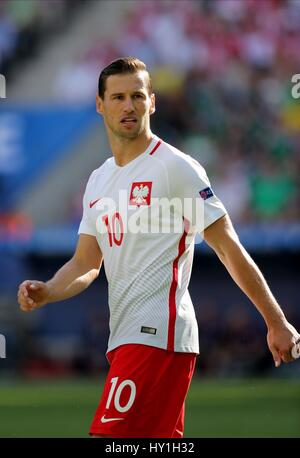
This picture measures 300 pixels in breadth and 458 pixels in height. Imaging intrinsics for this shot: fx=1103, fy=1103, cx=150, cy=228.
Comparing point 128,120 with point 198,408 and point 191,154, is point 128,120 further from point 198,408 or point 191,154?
point 191,154

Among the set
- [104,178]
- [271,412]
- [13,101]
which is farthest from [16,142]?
[104,178]

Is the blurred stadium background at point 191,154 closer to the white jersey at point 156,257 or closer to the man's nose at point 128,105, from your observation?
the white jersey at point 156,257

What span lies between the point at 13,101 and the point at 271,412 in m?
10.8

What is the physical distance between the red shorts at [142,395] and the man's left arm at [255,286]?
0.48m

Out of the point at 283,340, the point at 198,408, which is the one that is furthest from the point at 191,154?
the point at 283,340

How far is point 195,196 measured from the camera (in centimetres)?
553

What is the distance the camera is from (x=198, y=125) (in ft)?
70.8

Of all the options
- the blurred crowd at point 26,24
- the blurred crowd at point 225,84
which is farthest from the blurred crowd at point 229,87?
the blurred crowd at point 26,24

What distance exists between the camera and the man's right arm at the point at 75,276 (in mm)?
5688

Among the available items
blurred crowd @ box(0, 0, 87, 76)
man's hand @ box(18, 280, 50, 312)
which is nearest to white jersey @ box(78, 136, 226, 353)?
man's hand @ box(18, 280, 50, 312)

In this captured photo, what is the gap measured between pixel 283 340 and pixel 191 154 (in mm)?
16096

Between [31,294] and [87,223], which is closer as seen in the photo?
[31,294]

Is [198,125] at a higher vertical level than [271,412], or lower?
higher
